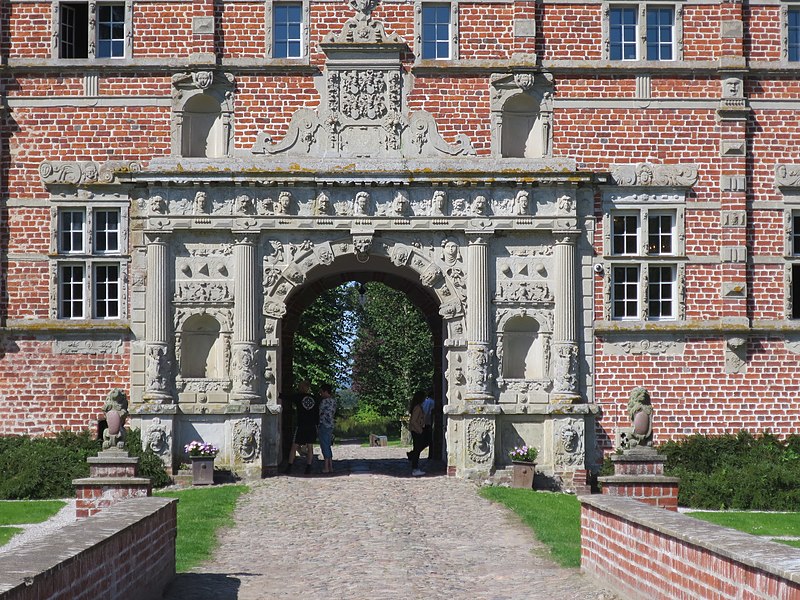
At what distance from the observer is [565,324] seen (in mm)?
23016

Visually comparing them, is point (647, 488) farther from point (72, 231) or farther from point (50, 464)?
point (72, 231)

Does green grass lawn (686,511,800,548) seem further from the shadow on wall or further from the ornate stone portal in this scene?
the shadow on wall

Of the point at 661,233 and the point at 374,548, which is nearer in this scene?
the point at 374,548

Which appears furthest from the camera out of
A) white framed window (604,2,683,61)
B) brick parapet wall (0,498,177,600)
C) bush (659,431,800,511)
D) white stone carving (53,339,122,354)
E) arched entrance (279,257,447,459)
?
arched entrance (279,257,447,459)

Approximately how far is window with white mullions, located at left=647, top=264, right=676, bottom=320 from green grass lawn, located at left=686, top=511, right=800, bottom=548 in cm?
508

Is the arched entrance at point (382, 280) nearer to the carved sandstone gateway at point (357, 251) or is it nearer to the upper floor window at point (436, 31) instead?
the carved sandstone gateway at point (357, 251)

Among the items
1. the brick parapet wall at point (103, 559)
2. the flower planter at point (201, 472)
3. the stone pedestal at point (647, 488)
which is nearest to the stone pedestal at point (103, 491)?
the brick parapet wall at point (103, 559)

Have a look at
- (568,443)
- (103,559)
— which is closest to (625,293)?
(568,443)

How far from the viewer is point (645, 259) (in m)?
23.5

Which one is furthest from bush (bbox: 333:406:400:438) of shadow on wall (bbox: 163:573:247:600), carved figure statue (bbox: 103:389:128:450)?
shadow on wall (bbox: 163:573:247:600)

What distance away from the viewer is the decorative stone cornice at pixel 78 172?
23.2 metres

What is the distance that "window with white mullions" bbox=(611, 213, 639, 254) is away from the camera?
23594 mm

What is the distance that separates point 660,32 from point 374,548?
12502 mm

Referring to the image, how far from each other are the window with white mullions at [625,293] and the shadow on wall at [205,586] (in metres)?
11.7
